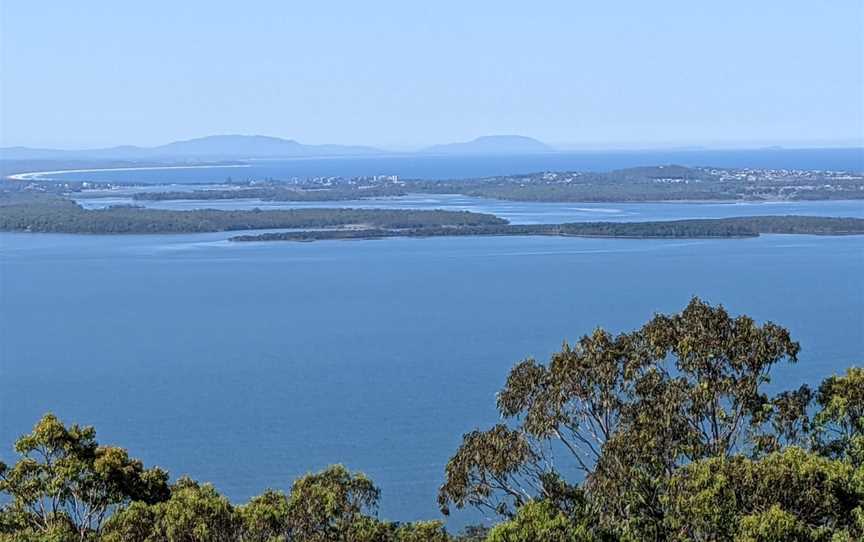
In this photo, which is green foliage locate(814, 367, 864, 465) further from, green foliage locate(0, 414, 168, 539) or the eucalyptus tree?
green foliage locate(0, 414, 168, 539)

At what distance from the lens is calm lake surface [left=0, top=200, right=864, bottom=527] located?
19.6 meters

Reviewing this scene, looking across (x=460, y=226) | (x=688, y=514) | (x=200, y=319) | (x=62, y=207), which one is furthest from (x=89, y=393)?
(x=62, y=207)

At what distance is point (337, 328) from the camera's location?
3091 cm

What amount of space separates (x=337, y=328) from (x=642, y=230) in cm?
2743

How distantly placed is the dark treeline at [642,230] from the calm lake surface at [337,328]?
1932 millimetres

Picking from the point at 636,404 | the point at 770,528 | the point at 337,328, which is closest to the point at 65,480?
the point at 636,404

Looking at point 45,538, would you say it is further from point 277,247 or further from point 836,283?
point 277,247

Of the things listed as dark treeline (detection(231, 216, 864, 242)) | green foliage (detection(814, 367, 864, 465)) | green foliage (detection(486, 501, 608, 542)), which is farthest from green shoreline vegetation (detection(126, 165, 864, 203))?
green foliage (detection(486, 501, 608, 542))

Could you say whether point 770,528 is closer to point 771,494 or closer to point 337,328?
point 771,494

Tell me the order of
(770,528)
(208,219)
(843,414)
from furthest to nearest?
(208,219) → (843,414) → (770,528)

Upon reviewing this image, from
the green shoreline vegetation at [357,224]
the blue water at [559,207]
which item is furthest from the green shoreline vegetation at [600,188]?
the green shoreline vegetation at [357,224]

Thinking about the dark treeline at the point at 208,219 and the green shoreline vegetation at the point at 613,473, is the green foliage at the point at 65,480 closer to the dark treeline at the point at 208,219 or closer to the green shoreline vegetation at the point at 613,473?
the green shoreline vegetation at the point at 613,473

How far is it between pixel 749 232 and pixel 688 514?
4940 cm

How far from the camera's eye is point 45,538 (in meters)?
7.13
